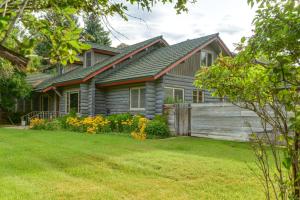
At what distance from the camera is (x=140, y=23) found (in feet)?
11.0

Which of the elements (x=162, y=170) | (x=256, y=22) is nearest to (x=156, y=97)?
(x=162, y=170)

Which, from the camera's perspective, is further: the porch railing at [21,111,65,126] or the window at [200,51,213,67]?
the porch railing at [21,111,65,126]

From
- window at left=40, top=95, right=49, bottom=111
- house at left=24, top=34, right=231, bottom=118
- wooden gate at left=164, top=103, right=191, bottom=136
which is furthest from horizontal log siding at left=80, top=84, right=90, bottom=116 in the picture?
window at left=40, top=95, right=49, bottom=111

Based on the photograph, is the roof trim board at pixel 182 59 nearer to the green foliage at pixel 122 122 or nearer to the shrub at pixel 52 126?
the green foliage at pixel 122 122

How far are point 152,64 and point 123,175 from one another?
37.5ft

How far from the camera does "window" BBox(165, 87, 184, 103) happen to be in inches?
602

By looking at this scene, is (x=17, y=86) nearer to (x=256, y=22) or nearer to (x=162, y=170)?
(x=162, y=170)

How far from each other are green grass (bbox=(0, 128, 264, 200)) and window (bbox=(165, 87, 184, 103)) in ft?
22.6

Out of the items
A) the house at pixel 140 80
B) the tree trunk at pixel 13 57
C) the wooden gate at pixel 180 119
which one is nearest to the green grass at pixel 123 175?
the tree trunk at pixel 13 57

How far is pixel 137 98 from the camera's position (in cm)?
1634

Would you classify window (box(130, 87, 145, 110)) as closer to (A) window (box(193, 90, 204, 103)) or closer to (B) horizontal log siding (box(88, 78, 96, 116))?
(B) horizontal log siding (box(88, 78, 96, 116))

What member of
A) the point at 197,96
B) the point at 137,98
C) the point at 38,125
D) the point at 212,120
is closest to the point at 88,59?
the point at 38,125

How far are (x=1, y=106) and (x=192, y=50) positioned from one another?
48.2ft

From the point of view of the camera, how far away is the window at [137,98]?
1603 centimetres
